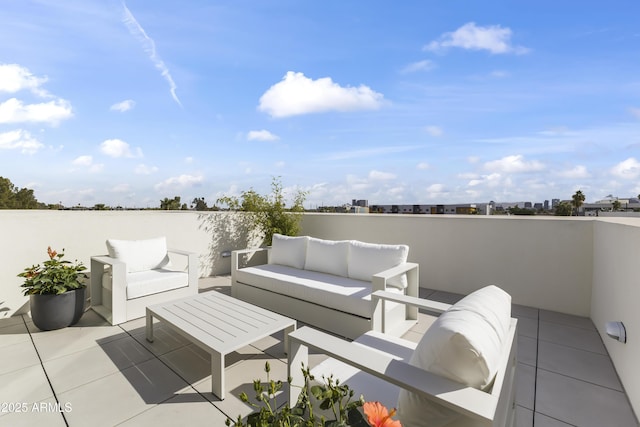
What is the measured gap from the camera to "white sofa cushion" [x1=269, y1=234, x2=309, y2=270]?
3891 millimetres

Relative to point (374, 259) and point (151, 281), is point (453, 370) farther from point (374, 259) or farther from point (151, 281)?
point (151, 281)

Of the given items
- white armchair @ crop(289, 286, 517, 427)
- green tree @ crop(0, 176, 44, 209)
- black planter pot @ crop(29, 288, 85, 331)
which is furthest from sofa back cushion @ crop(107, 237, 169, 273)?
white armchair @ crop(289, 286, 517, 427)

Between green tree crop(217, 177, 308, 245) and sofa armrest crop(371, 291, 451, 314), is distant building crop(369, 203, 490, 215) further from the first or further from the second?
sofa armrest crop(371, 291, 451, 314)

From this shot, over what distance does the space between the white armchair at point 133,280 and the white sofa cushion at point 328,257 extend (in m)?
1.57

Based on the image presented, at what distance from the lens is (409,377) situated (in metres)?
1.11

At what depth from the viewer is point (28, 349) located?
2561 mm

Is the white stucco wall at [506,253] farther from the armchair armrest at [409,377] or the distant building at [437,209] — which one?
the armchair armrest at [409,377]

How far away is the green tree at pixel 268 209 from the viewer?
5508mm

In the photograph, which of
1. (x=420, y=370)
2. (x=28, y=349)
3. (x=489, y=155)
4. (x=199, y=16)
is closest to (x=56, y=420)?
(x=28, y=349)

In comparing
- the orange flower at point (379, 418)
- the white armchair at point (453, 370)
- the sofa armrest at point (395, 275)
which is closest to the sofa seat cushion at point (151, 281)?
the sofa armrest at point (395, 275)

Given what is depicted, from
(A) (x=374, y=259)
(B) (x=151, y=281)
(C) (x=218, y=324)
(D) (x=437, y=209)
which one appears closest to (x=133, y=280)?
(B) (x=151, y=281)

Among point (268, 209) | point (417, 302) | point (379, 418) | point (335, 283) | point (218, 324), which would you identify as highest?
point (268, 209)

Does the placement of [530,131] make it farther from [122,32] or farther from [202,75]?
[122,32]

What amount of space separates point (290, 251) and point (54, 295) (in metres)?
2.54
